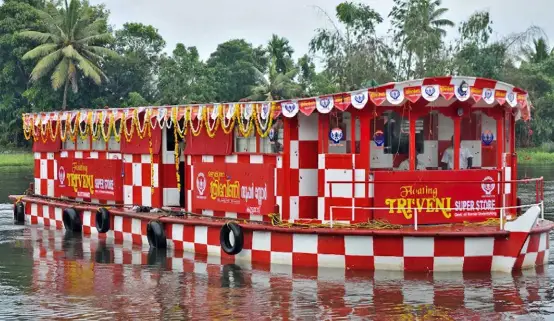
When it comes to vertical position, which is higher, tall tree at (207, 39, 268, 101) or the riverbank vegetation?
tall tree at (207, 39, 268, 101)

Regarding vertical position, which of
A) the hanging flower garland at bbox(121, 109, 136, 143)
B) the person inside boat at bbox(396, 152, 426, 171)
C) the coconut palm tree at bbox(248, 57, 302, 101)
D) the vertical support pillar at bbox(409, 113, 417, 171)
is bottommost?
the person inside boat at bbox(396, 152, 426, 171)

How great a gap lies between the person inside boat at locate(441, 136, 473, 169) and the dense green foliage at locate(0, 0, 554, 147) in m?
30.5

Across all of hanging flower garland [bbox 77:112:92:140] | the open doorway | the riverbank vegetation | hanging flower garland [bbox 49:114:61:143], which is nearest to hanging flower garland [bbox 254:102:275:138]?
the open doorway

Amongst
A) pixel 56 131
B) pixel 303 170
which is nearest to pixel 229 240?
pixel 303 170

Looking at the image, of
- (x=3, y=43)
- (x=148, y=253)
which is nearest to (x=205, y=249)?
(x=148, y=253)

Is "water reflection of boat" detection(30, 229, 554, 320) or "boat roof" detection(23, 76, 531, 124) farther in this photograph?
"boat roof" detection(23, 76, 531, 124)

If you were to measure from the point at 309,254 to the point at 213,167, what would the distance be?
126 inches

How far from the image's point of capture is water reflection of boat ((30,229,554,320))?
39.3ft

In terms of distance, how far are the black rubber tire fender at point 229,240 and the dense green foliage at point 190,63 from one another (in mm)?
30649

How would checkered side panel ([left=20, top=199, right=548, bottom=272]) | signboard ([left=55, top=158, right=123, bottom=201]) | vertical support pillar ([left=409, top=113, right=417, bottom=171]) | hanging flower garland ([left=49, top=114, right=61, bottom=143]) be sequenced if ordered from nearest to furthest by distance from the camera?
checkered side panel ([left=20, top=199, right=548, bottom=272])
vertical support pillar ([left=409, top=113, right=417, bottom=171])
signboard ([left=55, top=158, right=123, bottom=201])
hanging flower garland ([left=49, top=114, right=61, bottom=143])

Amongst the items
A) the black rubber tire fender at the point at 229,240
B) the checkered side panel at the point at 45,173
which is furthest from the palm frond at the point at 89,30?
the black rubber tire fender at the point at 229,240

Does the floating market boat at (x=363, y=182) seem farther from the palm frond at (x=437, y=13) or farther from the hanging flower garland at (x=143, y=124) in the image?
the palm frond at (x=437, y=13)

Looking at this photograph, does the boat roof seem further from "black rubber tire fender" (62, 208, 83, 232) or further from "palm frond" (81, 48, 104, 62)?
"palm frond" (81, 48, 104, 62)

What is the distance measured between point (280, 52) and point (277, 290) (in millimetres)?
63839
